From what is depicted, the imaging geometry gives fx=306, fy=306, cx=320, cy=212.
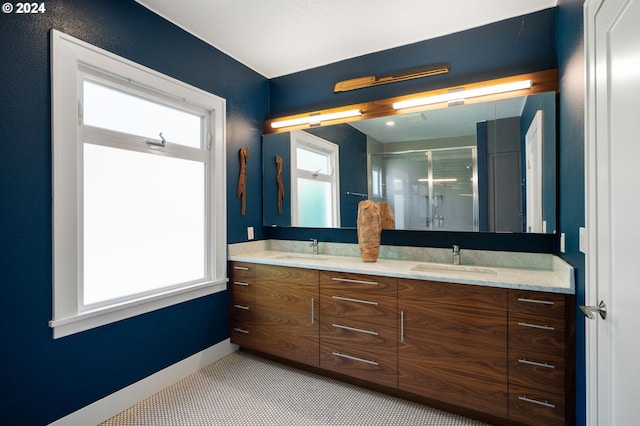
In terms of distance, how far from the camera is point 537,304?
163cm

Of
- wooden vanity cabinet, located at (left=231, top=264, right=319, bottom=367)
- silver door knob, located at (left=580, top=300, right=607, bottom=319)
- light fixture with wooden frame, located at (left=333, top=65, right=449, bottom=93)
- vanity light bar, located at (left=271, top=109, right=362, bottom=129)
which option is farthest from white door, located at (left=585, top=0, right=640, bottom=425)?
vanity light bar, located at (left=271, top=109, right=362, bottom=129)

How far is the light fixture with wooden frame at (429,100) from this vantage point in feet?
6.77

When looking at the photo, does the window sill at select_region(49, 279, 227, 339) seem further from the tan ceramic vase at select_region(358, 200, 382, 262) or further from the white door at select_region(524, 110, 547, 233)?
the white door at select_region(524, 110, 547, 233)

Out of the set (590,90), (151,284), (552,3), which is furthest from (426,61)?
(151,284)

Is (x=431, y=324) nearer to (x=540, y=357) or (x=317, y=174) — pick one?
(x=540, y=357)

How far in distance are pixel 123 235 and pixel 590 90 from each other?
2632 mm

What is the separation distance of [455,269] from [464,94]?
4.23ft

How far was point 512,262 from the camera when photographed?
2164mm

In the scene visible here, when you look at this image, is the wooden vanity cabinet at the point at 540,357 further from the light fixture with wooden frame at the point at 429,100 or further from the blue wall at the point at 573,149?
the light fixture with wooden frame at the point at 429,100

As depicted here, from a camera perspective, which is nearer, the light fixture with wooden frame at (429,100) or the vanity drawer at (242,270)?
the light fixture with wooden frame at (429,100)

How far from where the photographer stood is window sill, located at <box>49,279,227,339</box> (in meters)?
1.70

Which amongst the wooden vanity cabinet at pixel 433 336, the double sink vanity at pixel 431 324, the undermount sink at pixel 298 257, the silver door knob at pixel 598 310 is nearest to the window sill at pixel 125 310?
the double sink vanity at pixel 431 324

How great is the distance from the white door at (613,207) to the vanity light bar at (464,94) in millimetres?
862

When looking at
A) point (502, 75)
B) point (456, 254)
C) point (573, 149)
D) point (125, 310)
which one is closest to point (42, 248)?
point (125, 310)
